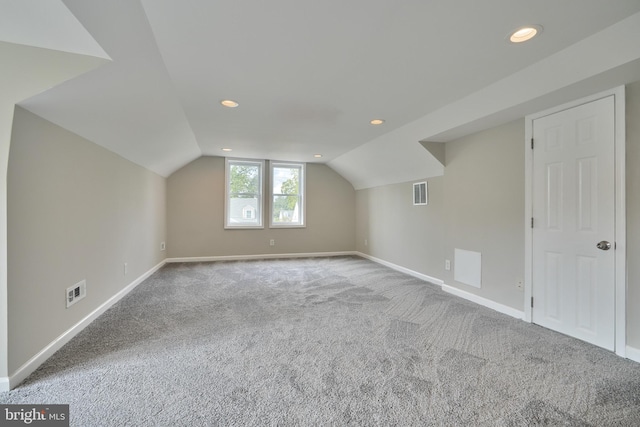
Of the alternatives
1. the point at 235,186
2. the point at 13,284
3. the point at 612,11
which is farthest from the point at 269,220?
the point at 612,11

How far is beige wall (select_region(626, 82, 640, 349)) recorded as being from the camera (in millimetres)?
1981

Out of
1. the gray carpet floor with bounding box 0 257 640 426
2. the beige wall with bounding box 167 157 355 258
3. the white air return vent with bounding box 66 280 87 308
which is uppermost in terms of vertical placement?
the beige wall with bounding box 167 157 355 258

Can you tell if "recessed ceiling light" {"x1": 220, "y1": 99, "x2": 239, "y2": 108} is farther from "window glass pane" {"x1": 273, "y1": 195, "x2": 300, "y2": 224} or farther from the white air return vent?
"window glass pane" {"x1": 273, "y1": 195, "x2": 300, "y2": 224}

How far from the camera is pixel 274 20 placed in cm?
163

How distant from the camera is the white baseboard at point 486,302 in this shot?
2.83 meters

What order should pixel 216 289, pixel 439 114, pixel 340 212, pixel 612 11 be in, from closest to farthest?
pixel 612 11
pixel 439 114
pixel 216 289
pixel 340 212

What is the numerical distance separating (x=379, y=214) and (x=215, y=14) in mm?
4721

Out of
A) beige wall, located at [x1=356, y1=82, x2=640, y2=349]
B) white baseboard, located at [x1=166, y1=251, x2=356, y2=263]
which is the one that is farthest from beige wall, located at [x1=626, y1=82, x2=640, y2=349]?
white baseboard, located at [x1=166, y1=251, x2=356, y2=263]

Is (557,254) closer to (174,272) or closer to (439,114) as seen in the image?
(439,114)

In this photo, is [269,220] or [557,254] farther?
[269,220]

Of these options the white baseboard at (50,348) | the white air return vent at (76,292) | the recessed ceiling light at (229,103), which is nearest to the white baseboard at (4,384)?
the white baseboard at (50,348)

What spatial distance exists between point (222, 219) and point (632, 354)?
595cm

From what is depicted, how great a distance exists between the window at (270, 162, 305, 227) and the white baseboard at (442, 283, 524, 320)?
3623 millimetres

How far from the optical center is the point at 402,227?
498 cm
